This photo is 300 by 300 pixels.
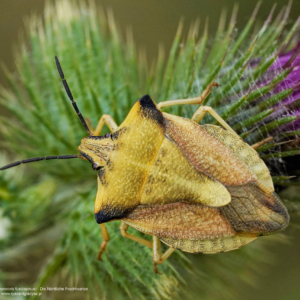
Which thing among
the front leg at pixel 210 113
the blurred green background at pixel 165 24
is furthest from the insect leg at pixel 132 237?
the blurred green background at pixel 165 24

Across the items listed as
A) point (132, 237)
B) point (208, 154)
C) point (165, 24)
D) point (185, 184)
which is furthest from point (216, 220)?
point (165, 24)

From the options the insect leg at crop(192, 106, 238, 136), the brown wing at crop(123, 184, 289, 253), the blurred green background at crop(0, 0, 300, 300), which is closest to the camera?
the brown wing at crop(123, 184, 289, 253)

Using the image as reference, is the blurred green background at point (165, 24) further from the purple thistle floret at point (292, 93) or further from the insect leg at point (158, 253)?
the insect leg at point (158, 253)

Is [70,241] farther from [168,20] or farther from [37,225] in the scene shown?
[168,20]

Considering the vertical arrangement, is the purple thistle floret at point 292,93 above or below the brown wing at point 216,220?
above

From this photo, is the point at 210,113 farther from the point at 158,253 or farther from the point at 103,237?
the point at 103,237

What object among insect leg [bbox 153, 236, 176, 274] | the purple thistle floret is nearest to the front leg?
the purple thistle floret

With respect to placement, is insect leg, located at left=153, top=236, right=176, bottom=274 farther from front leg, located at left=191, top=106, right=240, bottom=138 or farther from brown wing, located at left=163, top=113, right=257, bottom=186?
front leg, located at left=191, top=106, right=240, bottom=138

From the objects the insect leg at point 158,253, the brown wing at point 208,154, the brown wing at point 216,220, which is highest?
the brown wing at point 208,154
